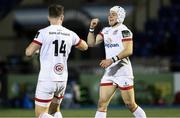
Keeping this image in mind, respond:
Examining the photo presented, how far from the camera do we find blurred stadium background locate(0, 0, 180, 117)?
20938 mm

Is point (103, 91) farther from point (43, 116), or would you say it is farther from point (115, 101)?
point (115, 101)

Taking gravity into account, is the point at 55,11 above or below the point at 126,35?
above

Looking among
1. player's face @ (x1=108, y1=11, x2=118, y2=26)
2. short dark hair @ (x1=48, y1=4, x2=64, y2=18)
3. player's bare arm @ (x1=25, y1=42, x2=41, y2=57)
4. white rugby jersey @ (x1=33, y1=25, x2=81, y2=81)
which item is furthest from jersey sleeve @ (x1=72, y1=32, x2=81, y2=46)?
player's face @ (x1=108, y1=11, x2=118, y2=26)

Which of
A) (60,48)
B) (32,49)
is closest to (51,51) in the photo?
(60,48)

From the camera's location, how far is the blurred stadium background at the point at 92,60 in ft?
68.7

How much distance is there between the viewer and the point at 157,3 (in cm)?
2991

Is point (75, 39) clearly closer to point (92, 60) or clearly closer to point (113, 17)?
point (113, 17)

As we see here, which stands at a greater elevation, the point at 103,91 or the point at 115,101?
the point at 103,91

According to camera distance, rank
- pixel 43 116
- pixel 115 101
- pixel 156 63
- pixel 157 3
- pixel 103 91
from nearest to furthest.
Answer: pixel 43 116 → pixel 103 91 → pixel 115 101 → pixel 156 63 → pixel 157 3

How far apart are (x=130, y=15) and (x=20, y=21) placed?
16.6ft

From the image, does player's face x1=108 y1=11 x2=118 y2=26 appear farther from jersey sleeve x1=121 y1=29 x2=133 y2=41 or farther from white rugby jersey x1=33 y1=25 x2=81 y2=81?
white rugby jersey x1=33 y1=25 x2=81 y2=81

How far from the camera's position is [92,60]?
27000mm

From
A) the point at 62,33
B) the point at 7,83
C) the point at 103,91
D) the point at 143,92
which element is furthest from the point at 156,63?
the point at 62,33

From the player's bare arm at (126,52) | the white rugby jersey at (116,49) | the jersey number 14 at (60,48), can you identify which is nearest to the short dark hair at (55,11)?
the jersey number 14 at (60,48)
